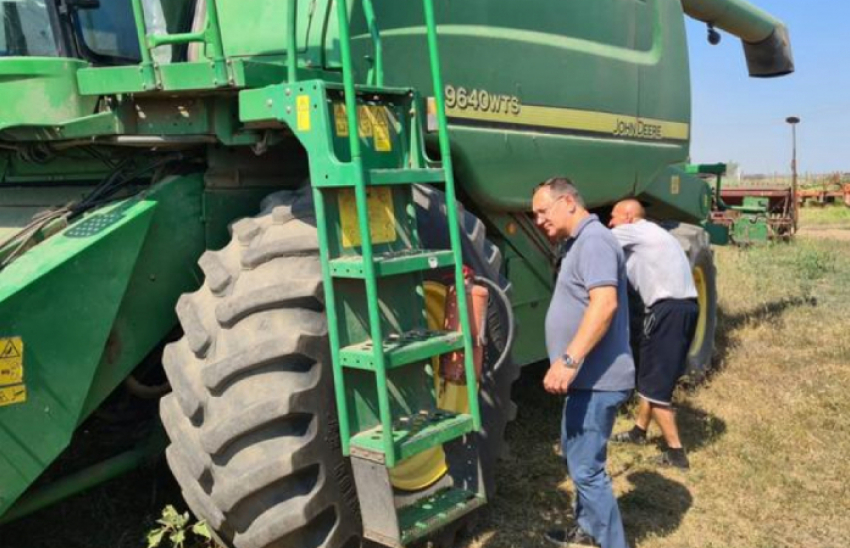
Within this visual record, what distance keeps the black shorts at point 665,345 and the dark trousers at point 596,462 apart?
1.71 meters

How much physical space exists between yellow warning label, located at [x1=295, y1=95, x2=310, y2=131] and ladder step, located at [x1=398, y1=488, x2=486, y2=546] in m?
1.41

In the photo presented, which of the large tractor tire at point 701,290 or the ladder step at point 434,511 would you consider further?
the large tractor tire at point 701,290

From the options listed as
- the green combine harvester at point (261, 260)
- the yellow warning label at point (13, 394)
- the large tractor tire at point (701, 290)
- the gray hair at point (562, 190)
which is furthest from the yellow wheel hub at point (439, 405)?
the large tractor tire at point (701, 290)

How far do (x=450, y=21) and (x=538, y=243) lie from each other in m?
1.63

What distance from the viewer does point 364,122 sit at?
3162 mm

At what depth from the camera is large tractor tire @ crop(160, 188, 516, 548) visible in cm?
296

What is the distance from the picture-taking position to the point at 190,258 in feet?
11.9

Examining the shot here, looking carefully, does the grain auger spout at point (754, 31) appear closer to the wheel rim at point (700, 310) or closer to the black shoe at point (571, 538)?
the wheel rim at point (700, 310)

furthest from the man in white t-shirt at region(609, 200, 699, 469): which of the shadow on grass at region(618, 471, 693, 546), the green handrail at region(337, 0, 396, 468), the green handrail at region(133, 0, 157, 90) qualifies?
the green handrail at region(133, 0, 157, 90)

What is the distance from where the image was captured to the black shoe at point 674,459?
5.09 m

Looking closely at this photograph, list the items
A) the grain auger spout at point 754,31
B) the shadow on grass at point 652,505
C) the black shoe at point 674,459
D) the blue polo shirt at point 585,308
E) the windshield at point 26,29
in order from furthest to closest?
1. the grain auger spout at point 754,31
2. the black shoe at point 674,459
3. the shadow on grass at point 652,505
4. the windshield at point 26,29
5. the blue polo shirt at point 585,308

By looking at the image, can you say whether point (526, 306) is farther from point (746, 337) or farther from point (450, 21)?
point (746, 337)

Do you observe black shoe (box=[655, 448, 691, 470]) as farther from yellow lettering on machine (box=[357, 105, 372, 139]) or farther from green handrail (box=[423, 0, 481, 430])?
yellow lettering on machine (box=[357, 105, 372, 139])

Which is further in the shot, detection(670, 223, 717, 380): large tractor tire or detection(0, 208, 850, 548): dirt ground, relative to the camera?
detection(670, 223, 717, 380): large tractor tire
